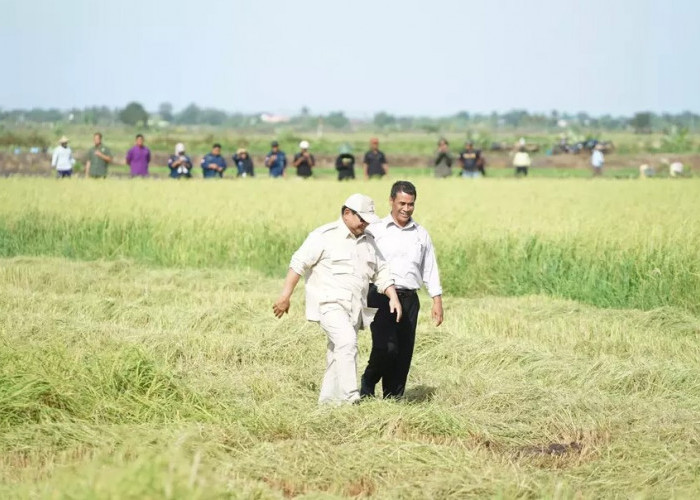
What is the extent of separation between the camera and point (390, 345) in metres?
9.35

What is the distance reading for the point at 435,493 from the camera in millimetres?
6785

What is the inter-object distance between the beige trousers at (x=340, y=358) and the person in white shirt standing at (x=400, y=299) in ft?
1.24

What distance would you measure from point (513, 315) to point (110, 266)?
6017 mm

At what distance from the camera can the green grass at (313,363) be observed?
716 centimetres

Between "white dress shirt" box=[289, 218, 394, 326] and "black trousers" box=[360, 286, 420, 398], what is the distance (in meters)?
0.30

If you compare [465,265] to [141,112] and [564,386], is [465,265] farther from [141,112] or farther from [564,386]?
[141,112]

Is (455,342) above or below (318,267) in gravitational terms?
below

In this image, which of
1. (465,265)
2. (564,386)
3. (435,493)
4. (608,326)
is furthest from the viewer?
(465,265)

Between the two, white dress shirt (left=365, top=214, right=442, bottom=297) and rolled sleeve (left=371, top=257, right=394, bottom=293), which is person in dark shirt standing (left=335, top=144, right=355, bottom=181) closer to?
white dress shirt (left=365, top=214, right=442, bottom=297)

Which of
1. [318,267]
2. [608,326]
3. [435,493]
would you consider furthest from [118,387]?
[608,326]

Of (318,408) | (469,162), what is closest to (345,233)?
(318,408)

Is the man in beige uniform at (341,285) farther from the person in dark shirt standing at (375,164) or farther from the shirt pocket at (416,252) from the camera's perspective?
the person in dark shirt standing at (375,164)

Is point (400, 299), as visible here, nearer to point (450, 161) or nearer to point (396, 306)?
point (396, 306)

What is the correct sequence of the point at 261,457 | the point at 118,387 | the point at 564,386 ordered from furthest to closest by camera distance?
1. the point at 564,386
2. the point at 118,387
3. the point at 261,457
